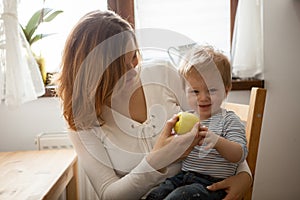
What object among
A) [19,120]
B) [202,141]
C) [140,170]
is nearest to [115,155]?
[140,170]

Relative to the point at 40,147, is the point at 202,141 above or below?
above

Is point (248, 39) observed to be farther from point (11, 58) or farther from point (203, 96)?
point (11, 58)

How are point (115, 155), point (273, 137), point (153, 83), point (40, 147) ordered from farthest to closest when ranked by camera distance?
point (273, 137)
point (40, 147)
point (153, 83)
point (115, 155)

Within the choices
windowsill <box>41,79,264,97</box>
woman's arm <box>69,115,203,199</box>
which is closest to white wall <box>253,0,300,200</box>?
windowsill <box>41,79,264,97</box>

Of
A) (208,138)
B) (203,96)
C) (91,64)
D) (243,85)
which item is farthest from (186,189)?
(243,85)

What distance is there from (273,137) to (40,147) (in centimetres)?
106

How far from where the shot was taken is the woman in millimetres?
1021

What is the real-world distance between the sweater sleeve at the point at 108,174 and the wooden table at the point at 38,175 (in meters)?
0.14

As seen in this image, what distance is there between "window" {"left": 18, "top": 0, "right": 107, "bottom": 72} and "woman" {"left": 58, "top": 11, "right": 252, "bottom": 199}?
77cm

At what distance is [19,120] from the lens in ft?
5.72

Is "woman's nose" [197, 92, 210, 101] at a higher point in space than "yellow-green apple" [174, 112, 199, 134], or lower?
higher

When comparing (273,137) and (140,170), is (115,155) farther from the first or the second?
(273,137)

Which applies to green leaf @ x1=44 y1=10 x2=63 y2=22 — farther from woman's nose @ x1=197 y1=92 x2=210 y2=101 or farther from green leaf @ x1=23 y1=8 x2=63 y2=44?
woman's nose @ x1=197 y1=92 x2=210 y2=101

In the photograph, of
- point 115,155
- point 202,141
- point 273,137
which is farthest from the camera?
point 273,137
